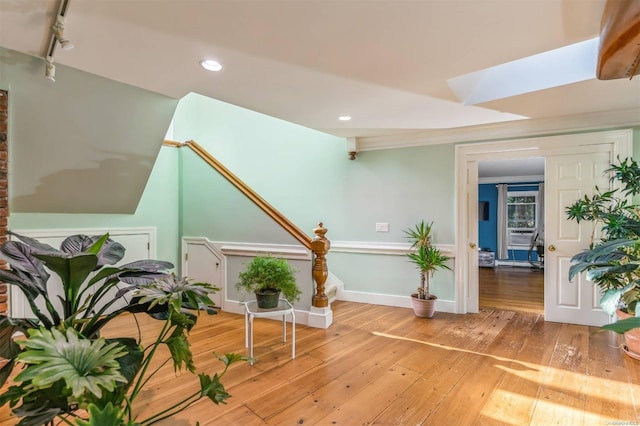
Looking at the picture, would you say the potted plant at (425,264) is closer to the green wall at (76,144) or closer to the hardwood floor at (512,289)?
the hardwood floor at (512,289)

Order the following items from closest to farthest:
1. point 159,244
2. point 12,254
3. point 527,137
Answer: point 12,254 < point 527,137 < point 159,244

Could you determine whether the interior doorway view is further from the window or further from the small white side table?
the small white side table

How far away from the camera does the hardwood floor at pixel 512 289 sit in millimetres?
4808

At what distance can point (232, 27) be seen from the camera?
6.49 ft

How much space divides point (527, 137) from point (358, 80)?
2.53 metres

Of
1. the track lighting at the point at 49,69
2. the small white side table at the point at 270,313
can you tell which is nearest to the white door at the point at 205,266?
the small white side table at the point at 270,313

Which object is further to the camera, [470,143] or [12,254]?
[470,143]

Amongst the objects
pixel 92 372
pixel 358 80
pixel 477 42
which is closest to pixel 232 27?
pixel 358 80

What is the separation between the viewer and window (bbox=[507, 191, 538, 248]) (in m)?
8.98

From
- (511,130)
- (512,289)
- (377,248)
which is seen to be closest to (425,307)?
(377,248)

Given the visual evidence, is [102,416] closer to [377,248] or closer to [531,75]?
[531,75]

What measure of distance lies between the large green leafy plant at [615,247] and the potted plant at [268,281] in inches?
80.4

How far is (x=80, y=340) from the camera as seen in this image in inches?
39.9

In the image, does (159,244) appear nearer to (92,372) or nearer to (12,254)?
(12,254)
